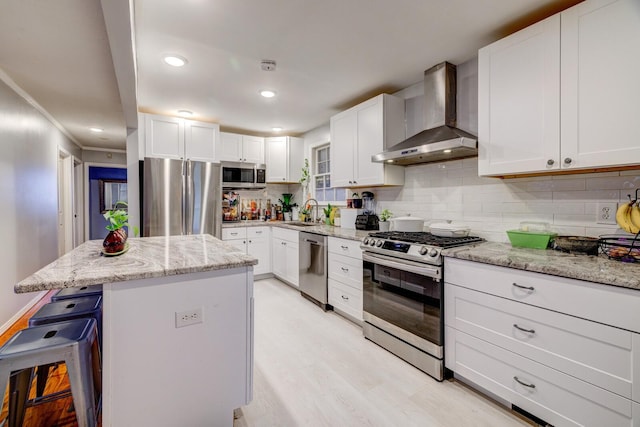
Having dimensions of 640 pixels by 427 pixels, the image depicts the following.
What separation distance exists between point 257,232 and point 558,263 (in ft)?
11.7

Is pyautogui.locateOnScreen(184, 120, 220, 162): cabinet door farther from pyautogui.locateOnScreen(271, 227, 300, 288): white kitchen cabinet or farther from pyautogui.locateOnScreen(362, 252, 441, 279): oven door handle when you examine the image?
pyautogui.locateOnScreen(362, 252, 441, 279): oven door handle

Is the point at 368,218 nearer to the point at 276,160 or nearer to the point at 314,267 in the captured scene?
the point at 314,267

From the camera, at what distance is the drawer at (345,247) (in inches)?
107

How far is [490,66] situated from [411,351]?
7.05 feet

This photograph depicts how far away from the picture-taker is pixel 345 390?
186 cm

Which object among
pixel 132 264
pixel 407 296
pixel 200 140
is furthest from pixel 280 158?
pixel 132 264

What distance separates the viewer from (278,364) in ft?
7.07

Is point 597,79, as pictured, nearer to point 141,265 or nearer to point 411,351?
point 411,351

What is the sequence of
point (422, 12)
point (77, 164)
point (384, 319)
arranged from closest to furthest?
1. point (422, 12)
2. point (384, 319)
3. point (77, 164)

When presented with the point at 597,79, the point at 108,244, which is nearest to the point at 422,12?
the point at 597,79

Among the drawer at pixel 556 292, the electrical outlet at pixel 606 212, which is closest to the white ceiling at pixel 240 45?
→ the electrical outlet at pixel 606 212

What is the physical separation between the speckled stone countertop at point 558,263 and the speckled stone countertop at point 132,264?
4.47 feet

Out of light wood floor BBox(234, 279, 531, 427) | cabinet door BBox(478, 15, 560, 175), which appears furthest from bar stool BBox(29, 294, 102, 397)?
cabinet door BBox(478, 15, 560, 175)

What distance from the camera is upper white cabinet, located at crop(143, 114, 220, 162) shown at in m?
3.67
